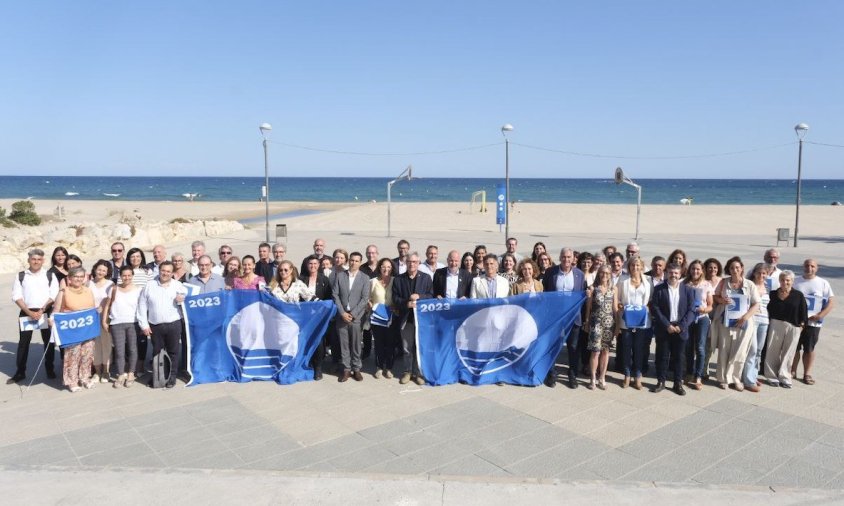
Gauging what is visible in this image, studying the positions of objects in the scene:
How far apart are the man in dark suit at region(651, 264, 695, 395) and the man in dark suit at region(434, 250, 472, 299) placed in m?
2.26

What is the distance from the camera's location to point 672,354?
274 inches

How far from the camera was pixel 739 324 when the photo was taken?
6.89m

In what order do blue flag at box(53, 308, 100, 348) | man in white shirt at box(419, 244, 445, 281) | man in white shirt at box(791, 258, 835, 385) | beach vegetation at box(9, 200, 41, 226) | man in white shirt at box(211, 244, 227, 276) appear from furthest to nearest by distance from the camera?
beach vegetation at box(9, 200, 41, 226) < man in white shirt at box(211, 244, 227, 276) < man in white shirt at box(419, 244, 445, 281) < man in white shirt at box(791, 258, 835, 385) < blue flag at box(53, 308, 100, 348)

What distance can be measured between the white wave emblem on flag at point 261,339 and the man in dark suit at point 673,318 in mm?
4366

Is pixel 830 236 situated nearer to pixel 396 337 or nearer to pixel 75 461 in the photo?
pixel 396 337

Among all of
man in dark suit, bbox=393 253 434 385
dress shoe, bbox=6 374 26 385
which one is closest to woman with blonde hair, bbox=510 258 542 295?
man in dark suit, bbox=393 253 434 385

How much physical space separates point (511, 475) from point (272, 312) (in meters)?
3.72

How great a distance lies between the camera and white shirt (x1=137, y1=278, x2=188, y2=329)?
22.8ft

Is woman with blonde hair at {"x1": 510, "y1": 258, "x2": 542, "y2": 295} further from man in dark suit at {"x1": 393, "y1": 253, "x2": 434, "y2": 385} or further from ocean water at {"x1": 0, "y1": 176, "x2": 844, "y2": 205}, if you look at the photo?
ocean water at {"x1": 0, "y1": 176, "x2": 844, "y2": 205}

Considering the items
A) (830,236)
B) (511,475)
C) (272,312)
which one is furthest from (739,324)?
(830,236)

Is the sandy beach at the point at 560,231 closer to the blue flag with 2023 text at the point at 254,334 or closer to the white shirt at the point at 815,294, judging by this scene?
the blue flag with 2023 text at the point at 254,334

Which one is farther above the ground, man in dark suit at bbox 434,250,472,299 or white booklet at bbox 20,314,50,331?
man in dark suit at bbox 434,250,472,299

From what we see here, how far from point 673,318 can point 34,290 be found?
770cm

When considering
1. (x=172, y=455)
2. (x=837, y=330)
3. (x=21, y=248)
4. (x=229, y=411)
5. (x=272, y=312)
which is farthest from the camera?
(x=21, y=248)
